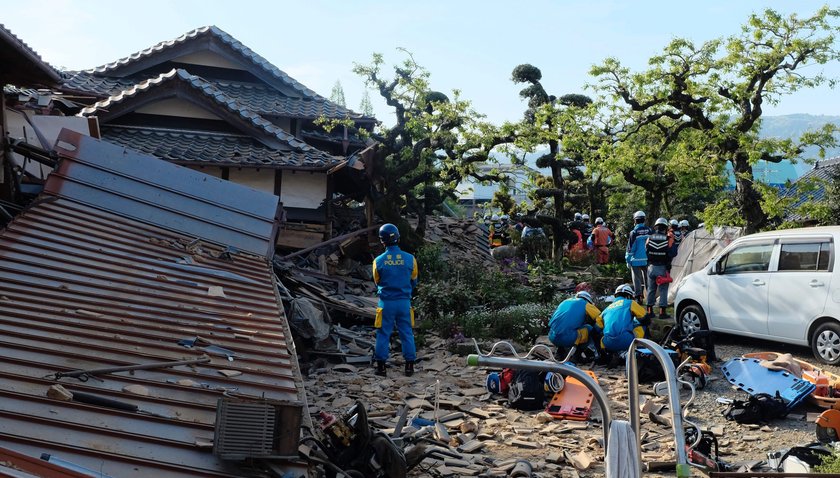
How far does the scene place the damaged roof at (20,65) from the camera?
878 cm

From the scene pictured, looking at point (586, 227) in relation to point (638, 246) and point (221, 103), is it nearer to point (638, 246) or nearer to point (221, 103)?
point (638, 246)

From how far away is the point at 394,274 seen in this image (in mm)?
11766

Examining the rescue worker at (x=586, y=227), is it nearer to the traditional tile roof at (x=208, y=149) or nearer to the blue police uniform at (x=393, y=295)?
the traditional tile roof at (x=208, y=149)

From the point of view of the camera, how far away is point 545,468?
26.5 feet

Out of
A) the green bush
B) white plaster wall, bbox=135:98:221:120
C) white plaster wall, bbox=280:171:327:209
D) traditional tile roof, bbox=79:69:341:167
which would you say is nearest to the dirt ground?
the green bush

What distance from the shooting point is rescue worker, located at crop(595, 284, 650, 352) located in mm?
11625

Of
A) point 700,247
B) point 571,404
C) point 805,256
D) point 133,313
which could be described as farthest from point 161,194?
point 700,247

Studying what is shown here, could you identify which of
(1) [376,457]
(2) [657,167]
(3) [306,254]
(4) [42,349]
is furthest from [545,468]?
(2) [657,167]

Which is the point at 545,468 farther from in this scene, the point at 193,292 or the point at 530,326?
the point at 530,326

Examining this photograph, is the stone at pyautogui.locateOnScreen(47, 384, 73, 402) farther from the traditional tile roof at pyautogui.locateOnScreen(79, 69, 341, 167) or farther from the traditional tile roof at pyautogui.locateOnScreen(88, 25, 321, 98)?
the traditional tile roof at pyautogui.locateOnScreen(88, 25, 321, 98)

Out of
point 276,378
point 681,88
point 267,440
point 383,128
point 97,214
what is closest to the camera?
point 267,440

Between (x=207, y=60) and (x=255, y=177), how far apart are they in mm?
6226

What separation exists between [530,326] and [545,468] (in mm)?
6332

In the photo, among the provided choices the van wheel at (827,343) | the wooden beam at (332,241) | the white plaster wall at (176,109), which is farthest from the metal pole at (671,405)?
the white plaster wall at (176,109)
